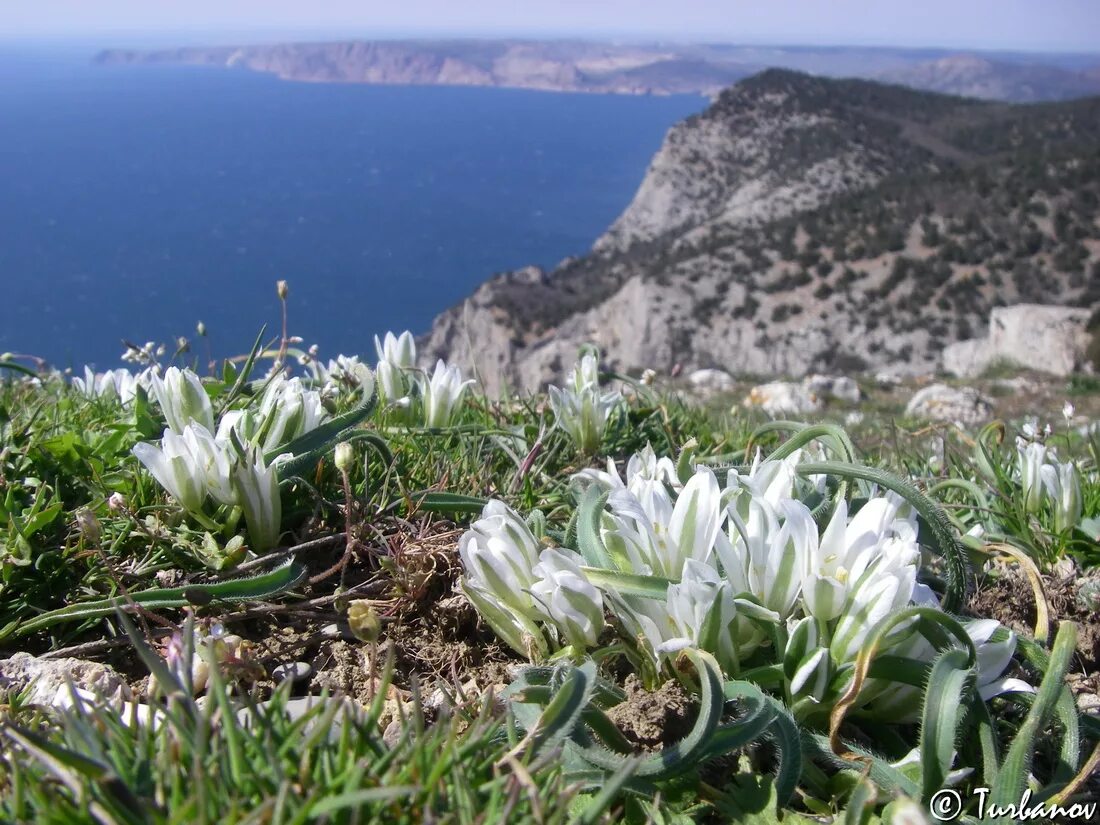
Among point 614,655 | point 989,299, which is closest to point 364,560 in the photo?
point 614,655

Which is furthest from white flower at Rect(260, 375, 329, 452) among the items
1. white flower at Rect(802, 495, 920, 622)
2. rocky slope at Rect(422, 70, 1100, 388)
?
rocky slope at Rect(422, 70, 1100, 388)

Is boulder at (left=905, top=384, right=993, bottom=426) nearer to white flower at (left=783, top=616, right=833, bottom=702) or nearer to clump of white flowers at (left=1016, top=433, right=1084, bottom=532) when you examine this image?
clump of white flowers at (left=1016, top=433, right=1084, bottom=532)

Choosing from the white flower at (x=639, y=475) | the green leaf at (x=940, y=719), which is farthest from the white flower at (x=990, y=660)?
the white flower at (x=639, y=475)

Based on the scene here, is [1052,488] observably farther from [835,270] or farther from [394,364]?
[835,270]

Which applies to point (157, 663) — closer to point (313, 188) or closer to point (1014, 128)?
point (1014, 128)

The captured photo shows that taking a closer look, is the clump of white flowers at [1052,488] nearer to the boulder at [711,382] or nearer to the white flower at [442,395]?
the white flower at [442,395]

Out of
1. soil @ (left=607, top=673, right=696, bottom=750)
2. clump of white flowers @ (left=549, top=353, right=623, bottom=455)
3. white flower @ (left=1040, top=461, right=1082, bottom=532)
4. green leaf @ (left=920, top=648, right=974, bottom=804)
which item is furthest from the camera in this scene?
clump of white flowers @ (left=549, top=353, right=623, bottom=455)

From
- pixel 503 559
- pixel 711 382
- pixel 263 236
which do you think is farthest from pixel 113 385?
pixel 263 236
